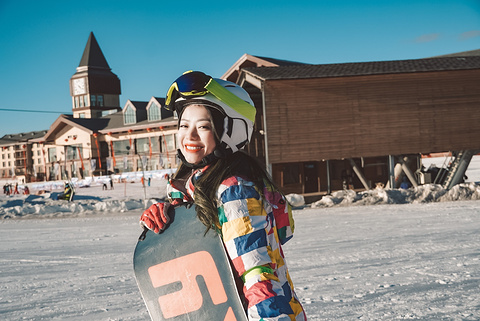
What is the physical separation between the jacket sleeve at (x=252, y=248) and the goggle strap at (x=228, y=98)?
1.14 ft

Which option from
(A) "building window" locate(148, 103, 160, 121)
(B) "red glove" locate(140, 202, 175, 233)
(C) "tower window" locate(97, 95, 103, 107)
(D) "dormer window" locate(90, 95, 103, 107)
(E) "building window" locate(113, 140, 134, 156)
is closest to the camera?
(B) "red glove" locate(140, 202, 175, 233)

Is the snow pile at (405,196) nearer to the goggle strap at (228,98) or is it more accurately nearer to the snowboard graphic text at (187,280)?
the goggle strap at (228,98)

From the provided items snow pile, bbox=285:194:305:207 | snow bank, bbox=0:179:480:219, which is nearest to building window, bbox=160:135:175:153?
snow bank, bbox=0:179:480:219

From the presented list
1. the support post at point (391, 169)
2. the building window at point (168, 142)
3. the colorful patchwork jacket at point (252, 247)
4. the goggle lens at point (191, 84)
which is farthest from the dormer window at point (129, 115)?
the colorful patchwork jacket at point (252, 247)

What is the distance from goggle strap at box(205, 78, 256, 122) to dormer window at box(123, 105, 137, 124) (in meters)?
41.1

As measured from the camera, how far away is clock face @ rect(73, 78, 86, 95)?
69625 mm

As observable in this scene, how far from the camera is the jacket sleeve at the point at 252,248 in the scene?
4.82 feet

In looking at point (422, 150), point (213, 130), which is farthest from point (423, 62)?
point (213, 130)

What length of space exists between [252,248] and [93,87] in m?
72.2

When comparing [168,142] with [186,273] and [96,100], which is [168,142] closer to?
[96,100]

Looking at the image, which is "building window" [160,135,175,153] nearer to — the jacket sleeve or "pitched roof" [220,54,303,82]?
"pitched roof" [220,54,303,82]

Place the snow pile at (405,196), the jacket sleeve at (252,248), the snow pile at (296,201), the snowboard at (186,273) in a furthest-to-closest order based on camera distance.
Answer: the snow pile at (296,201) → the snow pile at (405,196) → the snowboard at (186,273) → the jacket sleeve at (252,248)

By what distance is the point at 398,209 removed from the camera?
16.0m

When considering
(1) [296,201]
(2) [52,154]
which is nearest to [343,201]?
(1) [296,201]
